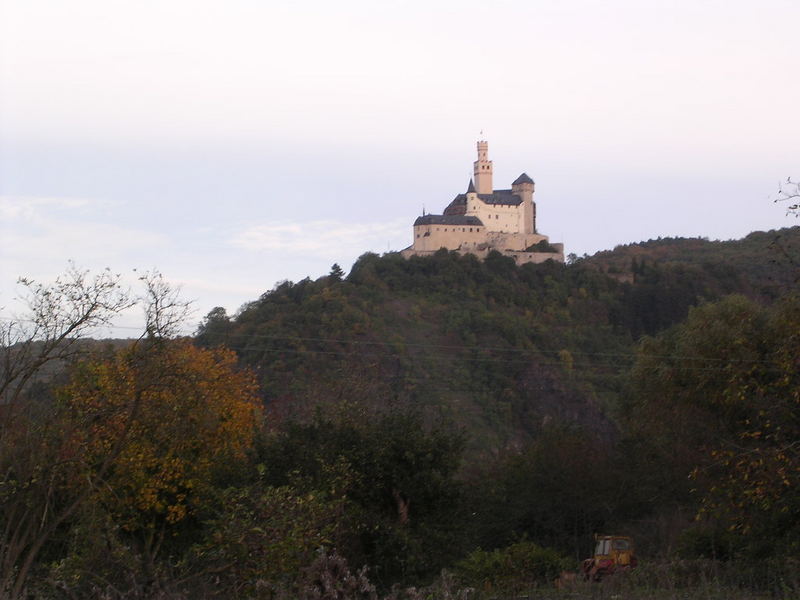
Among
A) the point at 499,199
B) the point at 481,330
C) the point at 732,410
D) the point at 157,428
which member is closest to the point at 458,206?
the point at 499,199

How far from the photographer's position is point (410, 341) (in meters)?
66.2

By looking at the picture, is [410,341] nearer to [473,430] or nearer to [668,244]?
[473,430]

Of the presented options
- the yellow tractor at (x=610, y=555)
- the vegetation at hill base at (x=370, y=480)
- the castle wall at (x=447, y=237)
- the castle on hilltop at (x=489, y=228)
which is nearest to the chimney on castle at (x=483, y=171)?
the castle on hilltop at (x=489, y=228)

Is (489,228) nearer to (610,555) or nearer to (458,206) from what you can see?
(458,206)

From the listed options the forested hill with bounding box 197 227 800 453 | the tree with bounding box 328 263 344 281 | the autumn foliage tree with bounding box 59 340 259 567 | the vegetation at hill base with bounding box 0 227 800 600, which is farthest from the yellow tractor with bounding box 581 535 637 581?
the tree with bounding box 328 263 344 281

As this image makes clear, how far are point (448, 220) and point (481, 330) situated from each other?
2834 cm

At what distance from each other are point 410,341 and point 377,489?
49373 mm

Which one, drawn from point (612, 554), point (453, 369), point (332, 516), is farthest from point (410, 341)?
point (332, 516)

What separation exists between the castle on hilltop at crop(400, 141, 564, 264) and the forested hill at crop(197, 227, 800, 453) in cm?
425

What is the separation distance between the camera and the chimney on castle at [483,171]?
355ft

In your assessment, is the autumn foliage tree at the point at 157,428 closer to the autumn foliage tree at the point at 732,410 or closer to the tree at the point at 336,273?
the autumn foliage tree at the point at 732,410

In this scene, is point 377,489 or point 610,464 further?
point 610,464

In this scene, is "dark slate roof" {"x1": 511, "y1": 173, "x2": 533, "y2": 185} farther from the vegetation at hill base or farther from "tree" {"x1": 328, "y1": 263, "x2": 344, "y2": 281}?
the vegetation at hill base

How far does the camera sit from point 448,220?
9875 cm
